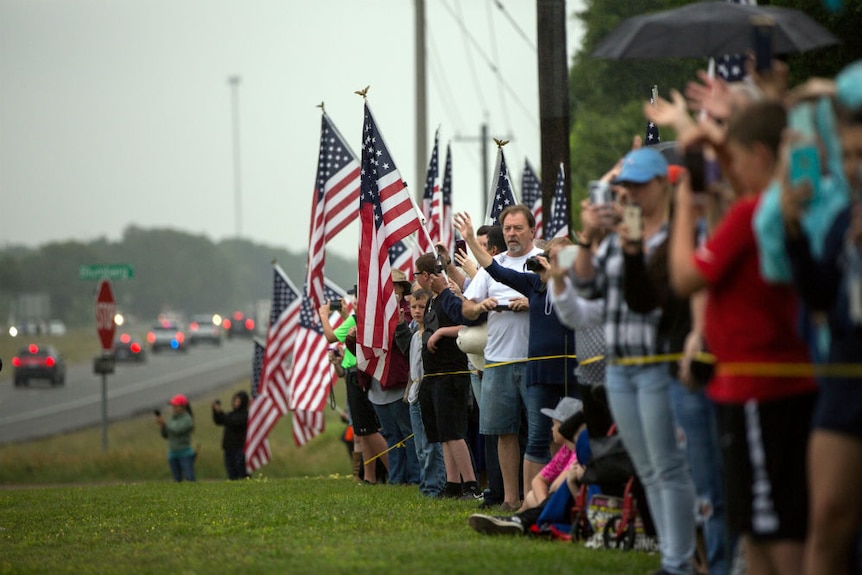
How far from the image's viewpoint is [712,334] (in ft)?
18.6

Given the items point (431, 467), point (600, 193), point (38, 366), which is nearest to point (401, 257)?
point (431, 467)

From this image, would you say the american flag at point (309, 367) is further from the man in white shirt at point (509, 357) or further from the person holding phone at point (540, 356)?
the person holding phone at point (540, 356)

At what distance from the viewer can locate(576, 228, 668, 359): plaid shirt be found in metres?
6.97

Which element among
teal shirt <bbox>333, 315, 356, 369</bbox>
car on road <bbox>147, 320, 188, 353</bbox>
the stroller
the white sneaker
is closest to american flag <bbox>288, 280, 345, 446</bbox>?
teal shirt <bbox>333, 315, 356, 369</bbox>

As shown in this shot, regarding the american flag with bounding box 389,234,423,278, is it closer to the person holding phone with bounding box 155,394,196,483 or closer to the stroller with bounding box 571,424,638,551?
the person holding phone with bounding box 155,394,196,483

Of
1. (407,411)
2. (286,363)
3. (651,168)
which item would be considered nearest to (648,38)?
(651,168)

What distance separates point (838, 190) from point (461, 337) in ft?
22.4

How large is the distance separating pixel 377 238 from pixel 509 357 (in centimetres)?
359

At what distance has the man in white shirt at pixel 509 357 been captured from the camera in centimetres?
1090

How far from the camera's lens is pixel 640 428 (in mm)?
7094

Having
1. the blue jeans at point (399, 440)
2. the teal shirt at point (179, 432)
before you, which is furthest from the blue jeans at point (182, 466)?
the blue jeans at point (399, 440)

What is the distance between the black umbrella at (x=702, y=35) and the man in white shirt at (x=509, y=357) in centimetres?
345

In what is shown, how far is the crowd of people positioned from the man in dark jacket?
13.7 m

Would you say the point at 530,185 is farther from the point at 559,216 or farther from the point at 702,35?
the point at 702,35
